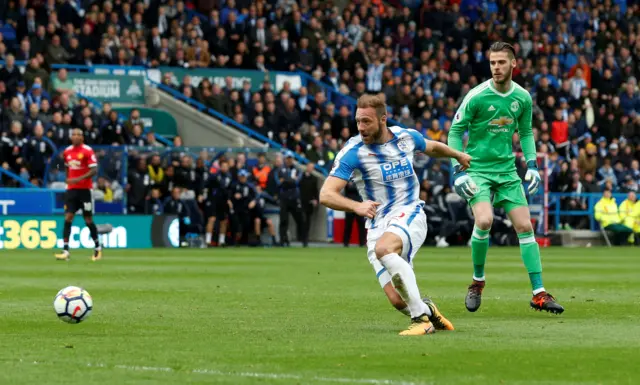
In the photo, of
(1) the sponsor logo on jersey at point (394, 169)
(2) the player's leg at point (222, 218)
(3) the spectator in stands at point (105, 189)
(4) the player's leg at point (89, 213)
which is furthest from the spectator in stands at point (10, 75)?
(1) the sponsor logo on jersey at point (394, 169)

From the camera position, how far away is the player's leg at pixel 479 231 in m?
12.3

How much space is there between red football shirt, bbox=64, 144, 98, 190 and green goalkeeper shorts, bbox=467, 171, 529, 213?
12.2 metres

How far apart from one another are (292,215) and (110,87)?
19.8 ft

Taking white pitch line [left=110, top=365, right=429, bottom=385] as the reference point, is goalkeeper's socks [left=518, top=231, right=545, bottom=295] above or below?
below

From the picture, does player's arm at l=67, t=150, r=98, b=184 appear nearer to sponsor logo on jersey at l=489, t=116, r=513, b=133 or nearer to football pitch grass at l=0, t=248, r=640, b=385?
football pitch grass at l=0, t=248, r=640, b=385

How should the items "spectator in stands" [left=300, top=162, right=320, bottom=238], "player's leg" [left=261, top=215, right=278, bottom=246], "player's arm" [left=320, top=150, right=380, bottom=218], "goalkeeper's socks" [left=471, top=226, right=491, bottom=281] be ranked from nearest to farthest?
"player's arm" [left=320, top=150, right=380, bottom=218] → "goalkeeper's socks" [left=471, top=226, right=491, bottom=281] → "player's leg" [left=261, top=215, right=278, bottom=246] → "spectator in stands" [left=300, top=162, right=320, bottom=238]

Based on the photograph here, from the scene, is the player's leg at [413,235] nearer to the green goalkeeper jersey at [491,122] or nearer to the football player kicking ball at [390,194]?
the football player kicking ball at [390,194]

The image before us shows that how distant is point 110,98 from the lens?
115 feet

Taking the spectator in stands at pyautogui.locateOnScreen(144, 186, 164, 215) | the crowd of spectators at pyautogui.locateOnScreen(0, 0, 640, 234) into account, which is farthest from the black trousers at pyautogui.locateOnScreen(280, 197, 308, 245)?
the spectator in stands at pyautogui.locateOnScreen(144, 186, 164, 215)

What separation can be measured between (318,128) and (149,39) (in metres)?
5.22

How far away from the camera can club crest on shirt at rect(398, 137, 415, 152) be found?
10312mm

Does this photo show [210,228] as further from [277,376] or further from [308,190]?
[277,376]

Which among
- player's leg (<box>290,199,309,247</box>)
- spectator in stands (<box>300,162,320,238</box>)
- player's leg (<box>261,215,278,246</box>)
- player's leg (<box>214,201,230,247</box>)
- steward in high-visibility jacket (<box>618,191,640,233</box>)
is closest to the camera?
player's leg (<box>214,201,230,247</box>)

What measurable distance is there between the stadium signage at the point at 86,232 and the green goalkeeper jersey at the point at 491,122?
18216 mm
